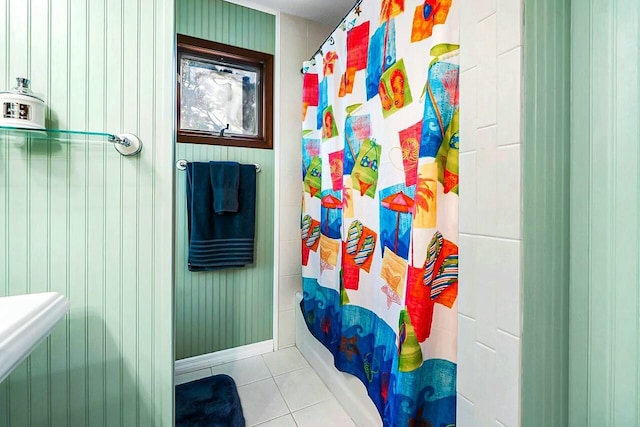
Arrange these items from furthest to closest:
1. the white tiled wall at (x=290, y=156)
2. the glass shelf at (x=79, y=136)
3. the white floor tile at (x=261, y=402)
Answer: the white tiled wall at (x=290, y=156) → the white floor tile at (x=261, y=402) → the glass shelf at (x=79, y=136)

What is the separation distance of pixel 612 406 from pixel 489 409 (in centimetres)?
23

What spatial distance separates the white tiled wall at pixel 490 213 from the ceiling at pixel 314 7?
4.54 ft

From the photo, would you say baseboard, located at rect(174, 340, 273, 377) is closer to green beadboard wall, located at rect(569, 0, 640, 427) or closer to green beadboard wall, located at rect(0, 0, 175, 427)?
green beadboard wall, located at rect(0, 0, 175, 427)

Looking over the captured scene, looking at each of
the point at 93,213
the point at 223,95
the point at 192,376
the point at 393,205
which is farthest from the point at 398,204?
the point at 192,376

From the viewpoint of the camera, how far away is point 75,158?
78cm

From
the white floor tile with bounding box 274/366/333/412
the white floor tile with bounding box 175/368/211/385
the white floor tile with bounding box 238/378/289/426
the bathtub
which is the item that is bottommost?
the white floor tile with bounding box 175/368/211/385

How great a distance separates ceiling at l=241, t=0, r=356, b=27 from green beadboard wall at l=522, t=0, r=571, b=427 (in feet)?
5.08

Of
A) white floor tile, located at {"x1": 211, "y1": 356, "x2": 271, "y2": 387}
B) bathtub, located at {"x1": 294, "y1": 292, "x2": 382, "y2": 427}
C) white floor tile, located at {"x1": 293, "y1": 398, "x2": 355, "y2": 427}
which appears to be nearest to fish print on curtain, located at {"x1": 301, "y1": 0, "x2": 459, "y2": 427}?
bathtub, located at {"x1": 294, "y1": 292, "x2": 382, "y2": 427}

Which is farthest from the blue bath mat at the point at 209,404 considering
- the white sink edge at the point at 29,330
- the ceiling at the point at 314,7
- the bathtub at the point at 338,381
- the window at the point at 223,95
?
the ceiling at the point at 314,7

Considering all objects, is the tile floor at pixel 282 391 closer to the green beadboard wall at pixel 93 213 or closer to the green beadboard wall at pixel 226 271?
the green beadboard wall at pixel 226 271

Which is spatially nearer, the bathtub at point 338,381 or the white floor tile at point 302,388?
the bathtub at point 338,381

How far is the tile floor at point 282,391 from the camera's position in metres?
1.30

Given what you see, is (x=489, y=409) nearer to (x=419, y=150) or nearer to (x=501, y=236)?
(x=501, y=236)

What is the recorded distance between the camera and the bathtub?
1214mm
